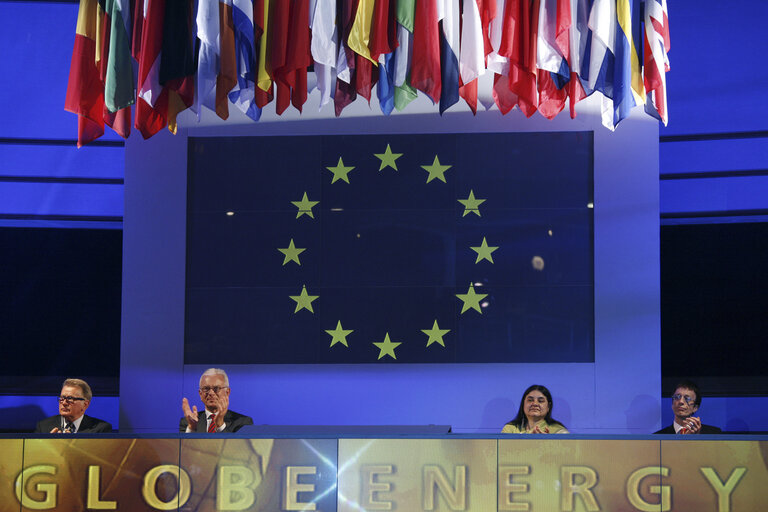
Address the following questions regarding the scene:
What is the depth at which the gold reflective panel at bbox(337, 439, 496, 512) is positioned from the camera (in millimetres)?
4129

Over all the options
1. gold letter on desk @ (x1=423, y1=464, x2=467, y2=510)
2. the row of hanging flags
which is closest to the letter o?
gold letter on desk @ (x1=423, y1=464, x2=467, y2=510)

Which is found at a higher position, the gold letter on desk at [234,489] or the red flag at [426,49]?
the red flag at [426,49]

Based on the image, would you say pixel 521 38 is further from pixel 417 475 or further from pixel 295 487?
pixel 295 487

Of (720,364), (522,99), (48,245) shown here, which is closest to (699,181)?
(720,364)

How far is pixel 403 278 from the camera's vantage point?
7160 millimetres

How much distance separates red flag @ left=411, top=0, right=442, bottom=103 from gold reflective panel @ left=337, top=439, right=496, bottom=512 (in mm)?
2020

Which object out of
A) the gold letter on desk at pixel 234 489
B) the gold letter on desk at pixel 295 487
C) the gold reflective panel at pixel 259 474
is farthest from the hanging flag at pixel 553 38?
the gold letter on desk at pixel 234 489

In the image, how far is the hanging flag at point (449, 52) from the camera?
17.5ft

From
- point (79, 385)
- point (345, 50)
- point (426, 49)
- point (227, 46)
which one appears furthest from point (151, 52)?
point (79, 385)

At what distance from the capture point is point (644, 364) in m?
6.91

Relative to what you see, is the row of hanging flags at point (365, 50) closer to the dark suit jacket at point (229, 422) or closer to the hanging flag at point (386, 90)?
the hanging flag at point (386, 90)

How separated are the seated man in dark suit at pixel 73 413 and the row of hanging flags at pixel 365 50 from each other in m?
1.69

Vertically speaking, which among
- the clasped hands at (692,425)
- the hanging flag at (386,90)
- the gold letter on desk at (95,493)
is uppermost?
the hanging flag at (386,90)

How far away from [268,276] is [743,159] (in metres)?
3.57
